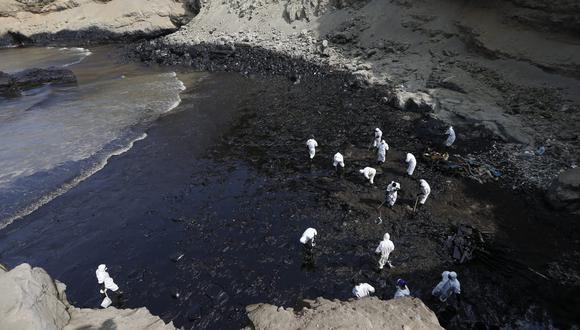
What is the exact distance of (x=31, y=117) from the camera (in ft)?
74.9

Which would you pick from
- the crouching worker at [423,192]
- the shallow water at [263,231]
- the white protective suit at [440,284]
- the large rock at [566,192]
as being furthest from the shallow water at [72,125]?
the large rock at [566,192]

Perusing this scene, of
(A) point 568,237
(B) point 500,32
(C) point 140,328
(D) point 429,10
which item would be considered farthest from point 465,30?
(C) point 140,328

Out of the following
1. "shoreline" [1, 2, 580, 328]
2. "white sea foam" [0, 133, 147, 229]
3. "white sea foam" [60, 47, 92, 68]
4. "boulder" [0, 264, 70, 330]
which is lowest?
"white sea foam" [60, 47, 92, 68]

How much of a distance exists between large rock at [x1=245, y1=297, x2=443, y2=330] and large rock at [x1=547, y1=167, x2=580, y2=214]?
22.5 feet

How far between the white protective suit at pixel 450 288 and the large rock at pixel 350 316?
44.4 inches

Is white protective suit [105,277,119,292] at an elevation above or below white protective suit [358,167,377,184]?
below

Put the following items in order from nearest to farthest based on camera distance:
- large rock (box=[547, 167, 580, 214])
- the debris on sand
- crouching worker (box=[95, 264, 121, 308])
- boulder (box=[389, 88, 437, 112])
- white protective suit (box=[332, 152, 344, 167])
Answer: crouching worker (box=[95, 264, 121, 308])
the debris on sand
large rock (box=[547, 167, 580, 214])
white protective suit (box=[332, 152, 344, 167])
boulder (box=[389, 88, 437, 112])

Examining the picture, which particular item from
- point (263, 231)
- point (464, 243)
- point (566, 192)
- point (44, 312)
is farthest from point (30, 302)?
point (566, 192)

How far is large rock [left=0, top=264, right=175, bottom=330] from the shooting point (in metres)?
7.53

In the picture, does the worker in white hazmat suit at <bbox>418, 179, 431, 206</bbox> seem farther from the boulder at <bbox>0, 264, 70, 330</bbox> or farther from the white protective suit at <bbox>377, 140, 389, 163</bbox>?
the boulder at <bbox>0, 264, 70, 330</bbox>

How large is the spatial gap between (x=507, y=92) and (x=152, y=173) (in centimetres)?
1626

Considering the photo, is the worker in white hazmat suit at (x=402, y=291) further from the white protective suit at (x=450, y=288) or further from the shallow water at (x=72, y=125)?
the shallow water at (x=72, y=125)

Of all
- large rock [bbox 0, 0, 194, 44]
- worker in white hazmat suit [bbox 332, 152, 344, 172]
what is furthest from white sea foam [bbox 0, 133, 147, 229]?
large rock [bbox 0, 0, 194, 44]

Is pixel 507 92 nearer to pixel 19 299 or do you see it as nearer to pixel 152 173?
pixel 152 173
